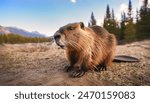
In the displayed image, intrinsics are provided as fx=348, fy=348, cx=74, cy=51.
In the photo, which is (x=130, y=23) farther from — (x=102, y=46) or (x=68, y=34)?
(x=68, y=34)

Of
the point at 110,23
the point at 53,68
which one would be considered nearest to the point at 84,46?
the point at 53,68

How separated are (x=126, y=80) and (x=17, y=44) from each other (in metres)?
0.83

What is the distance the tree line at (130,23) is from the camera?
7.63ft

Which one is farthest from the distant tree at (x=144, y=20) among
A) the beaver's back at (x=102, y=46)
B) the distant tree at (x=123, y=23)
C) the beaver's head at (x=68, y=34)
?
the beaver's head at (x=68, y=34)

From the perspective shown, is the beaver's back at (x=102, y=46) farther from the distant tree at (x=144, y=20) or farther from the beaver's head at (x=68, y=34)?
the distant tree at (x=144, y=20)

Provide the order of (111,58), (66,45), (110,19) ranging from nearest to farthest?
(66,45) < (111,58) < (110,19)

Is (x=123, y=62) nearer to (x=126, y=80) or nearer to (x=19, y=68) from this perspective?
(x=126, y=80)

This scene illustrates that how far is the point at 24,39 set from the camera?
2379mm

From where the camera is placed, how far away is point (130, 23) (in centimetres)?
241

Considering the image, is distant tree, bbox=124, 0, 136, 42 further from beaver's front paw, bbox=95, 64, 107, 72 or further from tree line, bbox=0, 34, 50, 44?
tree line, bbox=0, 34, 50, 44

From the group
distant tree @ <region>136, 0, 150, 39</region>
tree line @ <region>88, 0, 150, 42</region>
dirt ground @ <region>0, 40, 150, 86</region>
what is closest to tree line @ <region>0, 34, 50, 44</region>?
dirt ground @ <region>0, 40, 150, 86</region>

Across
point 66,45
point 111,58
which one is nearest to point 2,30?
point 66,45

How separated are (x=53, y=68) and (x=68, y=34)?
1.09 ft

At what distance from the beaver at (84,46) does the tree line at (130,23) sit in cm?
16
